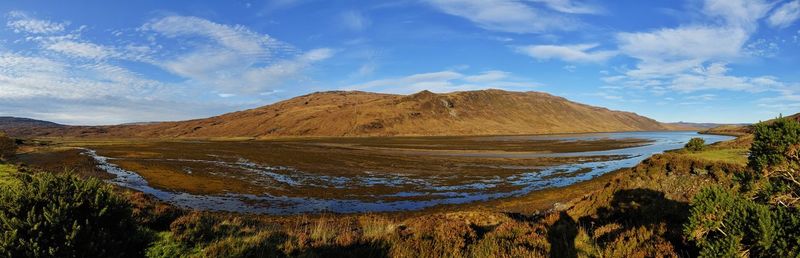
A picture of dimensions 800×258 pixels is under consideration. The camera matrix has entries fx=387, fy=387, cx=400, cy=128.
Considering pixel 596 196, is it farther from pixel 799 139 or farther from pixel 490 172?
pixel 490 172

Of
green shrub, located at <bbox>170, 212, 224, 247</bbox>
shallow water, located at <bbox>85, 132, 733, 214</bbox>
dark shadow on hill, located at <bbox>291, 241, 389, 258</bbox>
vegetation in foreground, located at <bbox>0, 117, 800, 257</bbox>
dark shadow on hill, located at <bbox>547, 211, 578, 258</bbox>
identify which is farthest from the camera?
shallow water, located at <bbox>85, 132, 733, 214</bbox>

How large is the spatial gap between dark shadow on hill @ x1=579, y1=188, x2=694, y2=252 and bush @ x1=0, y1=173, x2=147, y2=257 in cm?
934

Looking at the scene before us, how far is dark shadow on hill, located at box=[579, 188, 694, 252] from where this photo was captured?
8797mm

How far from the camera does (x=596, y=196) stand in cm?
1656

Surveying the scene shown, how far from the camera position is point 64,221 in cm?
541

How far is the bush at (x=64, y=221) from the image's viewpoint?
505 centimetres

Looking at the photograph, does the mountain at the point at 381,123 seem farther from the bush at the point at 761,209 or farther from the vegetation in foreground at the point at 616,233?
the bush at the point at 761,209

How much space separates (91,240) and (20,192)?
1.20 metres

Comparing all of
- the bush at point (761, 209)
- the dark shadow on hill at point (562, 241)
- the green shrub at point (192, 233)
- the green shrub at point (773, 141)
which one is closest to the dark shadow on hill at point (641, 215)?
the dark shadow on hill at point (562, 241)

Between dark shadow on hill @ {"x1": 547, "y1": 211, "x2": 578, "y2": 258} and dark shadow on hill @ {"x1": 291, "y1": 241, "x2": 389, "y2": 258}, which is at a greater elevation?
dark shadow on hill @ {"x1": 291, "y1": 241, "x2": 389, "y2": 258}

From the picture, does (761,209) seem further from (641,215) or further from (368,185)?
(368,185)

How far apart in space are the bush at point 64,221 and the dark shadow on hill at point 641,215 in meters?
9.34

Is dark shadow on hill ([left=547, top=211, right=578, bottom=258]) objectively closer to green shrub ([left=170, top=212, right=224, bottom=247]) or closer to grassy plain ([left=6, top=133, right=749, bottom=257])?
grassy plain ([left=6, top=133, right=749, bottom=257])

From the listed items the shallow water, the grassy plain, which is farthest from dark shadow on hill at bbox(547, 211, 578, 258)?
the shallow water
